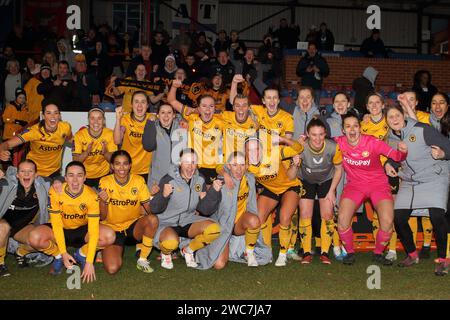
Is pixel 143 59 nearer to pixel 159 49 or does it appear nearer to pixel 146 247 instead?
pixel 159 49

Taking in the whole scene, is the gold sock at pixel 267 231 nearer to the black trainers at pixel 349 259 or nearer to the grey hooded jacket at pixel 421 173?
the black trainers at pixel 349 259

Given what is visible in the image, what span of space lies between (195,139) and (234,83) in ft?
3.23

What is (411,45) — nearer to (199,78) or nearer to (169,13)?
(169,13)

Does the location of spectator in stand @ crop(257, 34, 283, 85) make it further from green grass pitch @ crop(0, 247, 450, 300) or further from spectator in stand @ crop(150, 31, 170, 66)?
green grass pitch @ crop(0, 247, 450, 300)

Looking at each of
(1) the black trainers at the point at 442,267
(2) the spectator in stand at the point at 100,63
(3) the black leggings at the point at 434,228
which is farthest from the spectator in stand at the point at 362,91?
(2) the spectator in stand at the point at 100,63

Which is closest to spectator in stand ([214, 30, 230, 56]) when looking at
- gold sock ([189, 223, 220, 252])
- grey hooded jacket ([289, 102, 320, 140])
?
grey hooded jacket ([289, 102, 320, 140])

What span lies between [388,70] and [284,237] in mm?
11913

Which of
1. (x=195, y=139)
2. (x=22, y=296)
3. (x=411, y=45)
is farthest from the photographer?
(x=411, y=45)

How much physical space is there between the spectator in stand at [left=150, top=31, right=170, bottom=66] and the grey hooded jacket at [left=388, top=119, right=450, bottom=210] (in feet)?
24.4

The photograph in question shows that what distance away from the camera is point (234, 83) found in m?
8.01

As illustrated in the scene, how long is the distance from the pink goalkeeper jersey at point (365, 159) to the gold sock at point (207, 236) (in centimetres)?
176

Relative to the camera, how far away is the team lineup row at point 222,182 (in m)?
6.62

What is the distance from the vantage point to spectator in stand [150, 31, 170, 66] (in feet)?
43.5

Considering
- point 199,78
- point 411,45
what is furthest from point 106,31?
point 411,45
